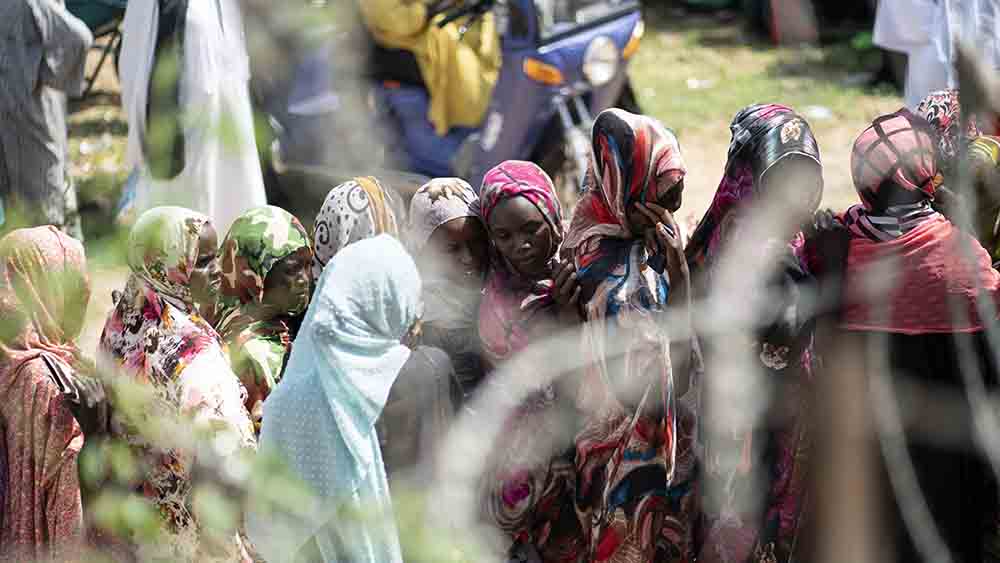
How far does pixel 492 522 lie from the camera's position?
135 inches

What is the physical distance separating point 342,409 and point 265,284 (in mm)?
805

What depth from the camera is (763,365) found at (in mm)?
3361

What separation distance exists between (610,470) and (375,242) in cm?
92

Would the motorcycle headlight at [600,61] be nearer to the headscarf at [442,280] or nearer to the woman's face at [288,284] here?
the headscarf at [442,280]

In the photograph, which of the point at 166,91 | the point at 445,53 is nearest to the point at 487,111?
the point at 445,53

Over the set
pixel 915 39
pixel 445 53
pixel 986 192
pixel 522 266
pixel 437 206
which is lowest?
pixel 915 39

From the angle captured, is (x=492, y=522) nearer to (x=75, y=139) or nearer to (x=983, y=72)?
(x=983, y=72)

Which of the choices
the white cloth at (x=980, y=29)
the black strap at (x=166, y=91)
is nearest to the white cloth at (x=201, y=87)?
the black strap at (x=166, y=91)

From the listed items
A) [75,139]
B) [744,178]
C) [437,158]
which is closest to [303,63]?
[437,158]

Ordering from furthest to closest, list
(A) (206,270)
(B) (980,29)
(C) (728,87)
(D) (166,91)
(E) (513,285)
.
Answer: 1. (C) (728,87)
2. (B) (980,29)
3. (D) (166,91)
4. (E) (513,285)
5. (A) (206,270)

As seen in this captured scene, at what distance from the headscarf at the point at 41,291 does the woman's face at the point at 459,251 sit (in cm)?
90

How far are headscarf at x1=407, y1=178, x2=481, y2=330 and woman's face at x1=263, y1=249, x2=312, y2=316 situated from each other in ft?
1.05

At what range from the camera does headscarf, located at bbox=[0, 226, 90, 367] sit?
9.91ft

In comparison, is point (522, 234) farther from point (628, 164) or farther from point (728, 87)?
point (728, 87)
